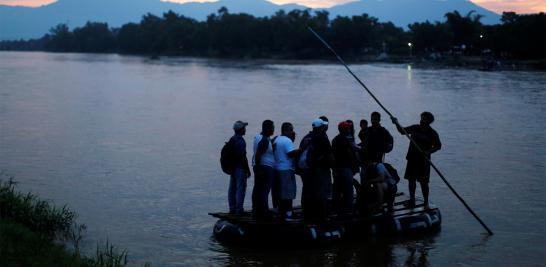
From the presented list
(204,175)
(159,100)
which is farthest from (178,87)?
(204,175)

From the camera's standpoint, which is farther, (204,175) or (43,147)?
(43,147)

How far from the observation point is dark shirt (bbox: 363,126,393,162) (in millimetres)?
12008

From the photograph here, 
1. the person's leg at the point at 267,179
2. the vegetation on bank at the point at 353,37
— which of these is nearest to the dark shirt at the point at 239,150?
the person's leg at the point at 267,179

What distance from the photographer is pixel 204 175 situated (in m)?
18.9

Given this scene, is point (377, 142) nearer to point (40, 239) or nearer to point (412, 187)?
point (412, 187)

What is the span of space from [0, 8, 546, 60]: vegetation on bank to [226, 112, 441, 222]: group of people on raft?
90.4 m

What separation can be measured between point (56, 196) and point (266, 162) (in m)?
6.86

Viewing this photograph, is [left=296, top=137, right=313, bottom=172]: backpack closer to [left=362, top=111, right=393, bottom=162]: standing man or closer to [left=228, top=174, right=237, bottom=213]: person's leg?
[left=228, top=174, right=237, bottom=213]: person's leg

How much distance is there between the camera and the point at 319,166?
1115cm

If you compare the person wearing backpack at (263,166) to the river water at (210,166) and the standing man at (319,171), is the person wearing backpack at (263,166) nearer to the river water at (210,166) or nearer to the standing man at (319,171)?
the standing man at (319,171)

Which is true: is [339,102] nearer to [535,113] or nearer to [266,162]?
[535,113]

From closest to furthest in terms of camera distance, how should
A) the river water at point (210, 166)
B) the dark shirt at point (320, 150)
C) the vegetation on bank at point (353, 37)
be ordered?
the dark shirt at point (320, 150) → the river water at point (210, 166) → the vegetation on bank at point (353, 37)

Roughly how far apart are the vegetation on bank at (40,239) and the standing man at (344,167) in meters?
3.61

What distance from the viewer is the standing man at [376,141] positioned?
12008mm
